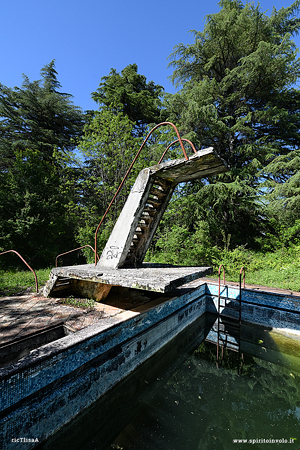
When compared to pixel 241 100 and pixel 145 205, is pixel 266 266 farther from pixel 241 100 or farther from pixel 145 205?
pixel 241 100

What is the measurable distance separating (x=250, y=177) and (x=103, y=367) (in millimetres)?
11017

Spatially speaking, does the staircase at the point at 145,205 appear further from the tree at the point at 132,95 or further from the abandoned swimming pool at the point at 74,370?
the tree at the point at 132,95

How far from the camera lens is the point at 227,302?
21.1 ft

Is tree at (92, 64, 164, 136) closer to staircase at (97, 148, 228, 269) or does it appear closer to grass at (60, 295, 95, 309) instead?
staircase at (97, 148, 228, 269)

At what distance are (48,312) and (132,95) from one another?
53.7ft

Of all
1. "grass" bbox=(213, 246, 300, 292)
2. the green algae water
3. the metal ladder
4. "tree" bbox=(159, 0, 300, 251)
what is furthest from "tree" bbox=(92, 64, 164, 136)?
the green algae water

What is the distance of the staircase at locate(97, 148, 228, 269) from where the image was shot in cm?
373

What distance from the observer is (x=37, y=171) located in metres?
12.0

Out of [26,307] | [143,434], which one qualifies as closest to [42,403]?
[143,434]

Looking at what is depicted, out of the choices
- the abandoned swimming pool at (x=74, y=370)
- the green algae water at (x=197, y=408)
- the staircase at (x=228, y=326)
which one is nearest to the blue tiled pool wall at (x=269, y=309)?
the staircase at (x=228, y=326)

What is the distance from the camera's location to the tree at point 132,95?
599 inches

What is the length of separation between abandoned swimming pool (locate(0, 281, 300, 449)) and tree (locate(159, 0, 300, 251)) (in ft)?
27.3

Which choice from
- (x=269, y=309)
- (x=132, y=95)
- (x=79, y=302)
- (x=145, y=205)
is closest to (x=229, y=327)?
(x=269, y=309)

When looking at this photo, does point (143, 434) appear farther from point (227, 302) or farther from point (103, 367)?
point (227, 302)
